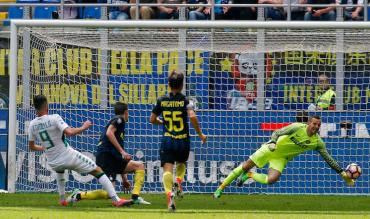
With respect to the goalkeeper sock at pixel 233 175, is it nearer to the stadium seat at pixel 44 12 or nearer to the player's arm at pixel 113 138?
the player's arm at pixel 113 138

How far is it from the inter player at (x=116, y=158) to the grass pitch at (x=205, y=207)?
0.19 metres

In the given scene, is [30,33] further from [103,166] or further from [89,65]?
[103,166]

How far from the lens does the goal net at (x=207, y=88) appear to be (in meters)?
18.5

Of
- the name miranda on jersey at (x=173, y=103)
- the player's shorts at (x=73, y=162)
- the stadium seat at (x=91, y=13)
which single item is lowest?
the player's shorts at (x=73, y=162)

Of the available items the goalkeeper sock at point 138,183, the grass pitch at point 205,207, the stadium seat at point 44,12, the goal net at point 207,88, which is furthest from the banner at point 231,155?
the goalkeeper sock at point 138,183

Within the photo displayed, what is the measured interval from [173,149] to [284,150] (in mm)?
3044

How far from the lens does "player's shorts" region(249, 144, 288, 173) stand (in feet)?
57.9

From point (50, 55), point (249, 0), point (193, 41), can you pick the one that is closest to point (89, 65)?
point (50, 55)

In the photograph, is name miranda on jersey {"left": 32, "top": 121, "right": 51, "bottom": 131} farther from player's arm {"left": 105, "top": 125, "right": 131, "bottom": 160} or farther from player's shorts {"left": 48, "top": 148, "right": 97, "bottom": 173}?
player's arm {"left": 105, "top": 125, "right": 131, "bottom": 160}

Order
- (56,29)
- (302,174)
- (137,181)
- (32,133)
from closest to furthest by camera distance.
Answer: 1. (32,133)
2. (137,181)
3. (56,29)
4. (302,174)

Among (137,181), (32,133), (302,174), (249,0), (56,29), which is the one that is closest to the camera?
(32,133)

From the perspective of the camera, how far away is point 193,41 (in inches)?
734

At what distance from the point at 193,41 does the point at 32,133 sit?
15.1 feet

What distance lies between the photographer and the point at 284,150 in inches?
698
